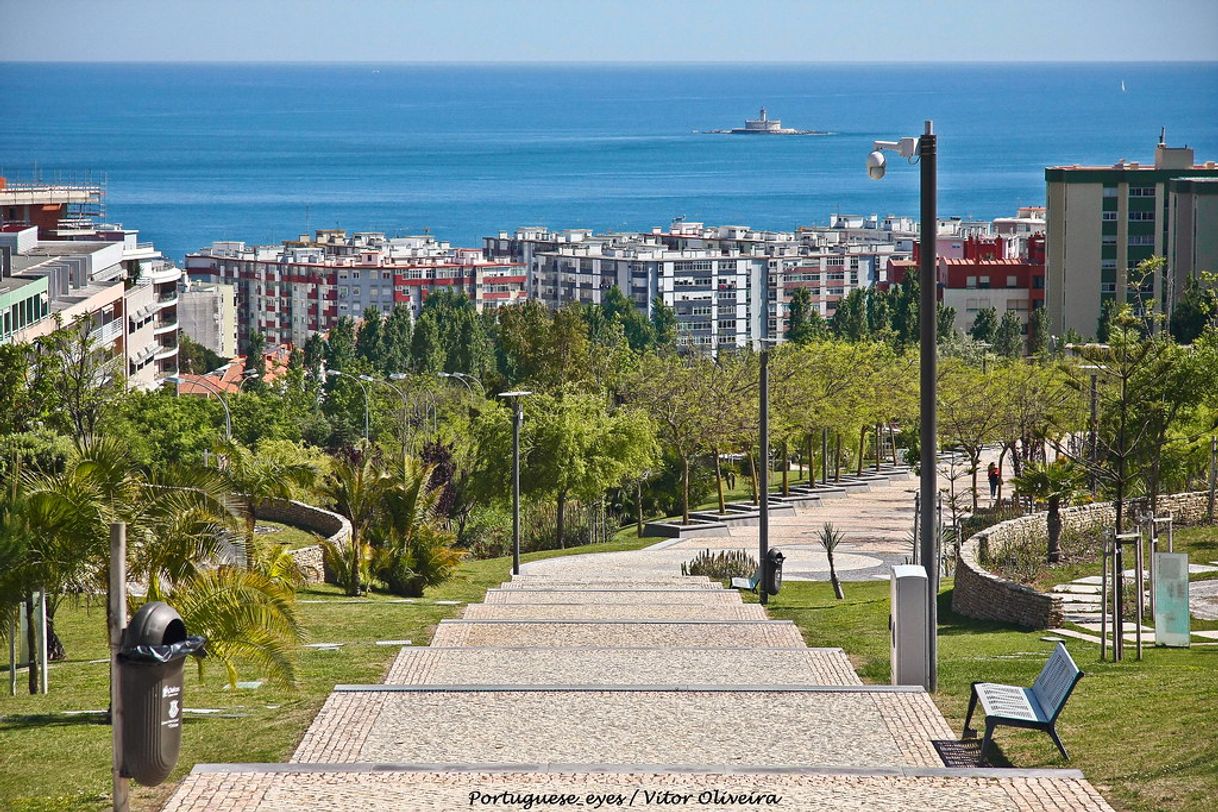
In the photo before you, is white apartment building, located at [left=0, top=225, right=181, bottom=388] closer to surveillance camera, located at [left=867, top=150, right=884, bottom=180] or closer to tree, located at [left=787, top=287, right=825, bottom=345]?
tree, located at [left=787, top=287, right=825, bottom=345]

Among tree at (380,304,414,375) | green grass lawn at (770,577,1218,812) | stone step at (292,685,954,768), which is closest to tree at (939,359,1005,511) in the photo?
green grass lawn at (770,577,1218,812)

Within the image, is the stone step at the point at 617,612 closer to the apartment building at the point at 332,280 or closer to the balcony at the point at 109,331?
the balcony at the point at 109,331

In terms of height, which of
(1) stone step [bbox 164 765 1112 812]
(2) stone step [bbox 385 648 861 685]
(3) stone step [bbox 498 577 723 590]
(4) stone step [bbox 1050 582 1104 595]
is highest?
(1) stone step [bbox 164 765 1112 812]

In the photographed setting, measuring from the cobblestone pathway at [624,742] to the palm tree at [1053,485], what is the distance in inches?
327

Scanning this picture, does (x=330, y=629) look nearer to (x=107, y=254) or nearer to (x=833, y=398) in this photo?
(x=833, y=398)

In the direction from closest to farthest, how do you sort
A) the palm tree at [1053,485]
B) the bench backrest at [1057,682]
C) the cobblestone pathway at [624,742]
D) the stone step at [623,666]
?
1. the cobblestone pathway at [624,742]
2. the bench backrest at [1057,682]
3. the stone step at [623,666]
4. the palm tree at [1053,485]

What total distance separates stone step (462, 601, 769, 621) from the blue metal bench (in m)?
8.16

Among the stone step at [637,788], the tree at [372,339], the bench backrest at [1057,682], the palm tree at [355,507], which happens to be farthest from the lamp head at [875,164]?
the tree at [372,339]

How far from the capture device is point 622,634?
728 inches

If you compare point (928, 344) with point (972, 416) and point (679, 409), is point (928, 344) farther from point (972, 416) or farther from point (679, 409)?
point (679, 409)

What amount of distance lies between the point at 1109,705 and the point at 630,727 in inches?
149

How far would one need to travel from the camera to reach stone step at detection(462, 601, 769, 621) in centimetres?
2025

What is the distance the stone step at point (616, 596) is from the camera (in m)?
22.9

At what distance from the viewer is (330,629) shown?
19547mm
